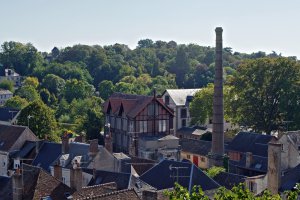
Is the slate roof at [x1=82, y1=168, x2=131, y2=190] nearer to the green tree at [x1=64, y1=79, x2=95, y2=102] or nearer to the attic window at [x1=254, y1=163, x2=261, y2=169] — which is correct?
the attic window at [x1=254, y1=163, x2=261, y2=169]

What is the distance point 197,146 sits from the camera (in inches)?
2488

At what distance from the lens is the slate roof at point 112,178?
120 feet

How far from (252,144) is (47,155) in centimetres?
2082

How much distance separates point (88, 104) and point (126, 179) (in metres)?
64.7

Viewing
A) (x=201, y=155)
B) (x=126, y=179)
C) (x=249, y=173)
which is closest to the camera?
(x=126, y=179)

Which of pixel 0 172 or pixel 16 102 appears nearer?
pixel 0 172

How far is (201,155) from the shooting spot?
6134cm

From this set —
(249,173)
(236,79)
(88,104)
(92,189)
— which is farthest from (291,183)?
(88,104)

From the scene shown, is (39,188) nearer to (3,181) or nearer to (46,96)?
(3,181)

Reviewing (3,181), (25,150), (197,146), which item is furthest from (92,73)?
(3,181)

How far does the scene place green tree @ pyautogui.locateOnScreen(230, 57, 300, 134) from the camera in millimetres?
68625

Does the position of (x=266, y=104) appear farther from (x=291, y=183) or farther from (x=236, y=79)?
(x=291, y=183)

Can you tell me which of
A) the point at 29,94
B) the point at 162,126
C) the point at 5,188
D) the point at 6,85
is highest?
the point at 6,85

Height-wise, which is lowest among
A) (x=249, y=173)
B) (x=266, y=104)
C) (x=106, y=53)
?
(x=249, y=173)
